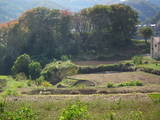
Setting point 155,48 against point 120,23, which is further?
point 120,23

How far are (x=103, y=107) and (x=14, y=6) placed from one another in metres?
137

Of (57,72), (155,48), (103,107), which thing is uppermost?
(155,48)

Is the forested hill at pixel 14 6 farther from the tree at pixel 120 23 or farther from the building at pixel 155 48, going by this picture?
the building at pixel 155 48

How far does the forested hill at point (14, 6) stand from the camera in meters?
122

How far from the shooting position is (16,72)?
32.6m

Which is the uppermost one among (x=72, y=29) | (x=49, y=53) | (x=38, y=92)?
(x=72, y=29)

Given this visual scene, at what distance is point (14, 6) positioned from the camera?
472ft

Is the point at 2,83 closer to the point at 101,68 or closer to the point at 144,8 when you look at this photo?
the point at 101,68

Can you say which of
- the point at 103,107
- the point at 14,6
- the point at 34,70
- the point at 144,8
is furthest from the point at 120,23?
the point at 14,6

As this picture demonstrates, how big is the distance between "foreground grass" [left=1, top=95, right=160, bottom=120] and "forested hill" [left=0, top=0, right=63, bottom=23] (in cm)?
10137

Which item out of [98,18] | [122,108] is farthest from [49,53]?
[122,108]

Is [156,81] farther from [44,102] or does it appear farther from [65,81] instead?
[44,102]

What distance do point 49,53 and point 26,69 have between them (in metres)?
8.07

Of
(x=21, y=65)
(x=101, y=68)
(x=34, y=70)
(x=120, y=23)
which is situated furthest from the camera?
(x=120, y=23)
